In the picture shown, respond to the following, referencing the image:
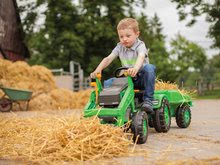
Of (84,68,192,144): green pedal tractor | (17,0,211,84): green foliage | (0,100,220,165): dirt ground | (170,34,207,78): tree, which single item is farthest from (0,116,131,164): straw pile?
(170,34,207,78): tree

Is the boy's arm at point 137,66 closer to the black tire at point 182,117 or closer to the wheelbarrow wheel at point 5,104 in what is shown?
the black tire at point 182,117

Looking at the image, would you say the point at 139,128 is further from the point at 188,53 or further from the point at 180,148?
the point at 188,53

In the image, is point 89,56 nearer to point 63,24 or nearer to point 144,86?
point 63,24

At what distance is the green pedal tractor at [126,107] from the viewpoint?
5.11m

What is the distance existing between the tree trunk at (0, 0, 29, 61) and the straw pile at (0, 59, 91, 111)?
7.73m

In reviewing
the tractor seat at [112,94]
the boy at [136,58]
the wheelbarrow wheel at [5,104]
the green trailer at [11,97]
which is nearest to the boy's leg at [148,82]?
the boy at [136,58]

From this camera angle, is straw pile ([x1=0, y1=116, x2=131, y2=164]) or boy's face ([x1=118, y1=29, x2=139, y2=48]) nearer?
straw pile ([x1=0, y1=116, x2=131, y2=164])

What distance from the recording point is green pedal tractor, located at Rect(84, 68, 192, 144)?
511 centimetres

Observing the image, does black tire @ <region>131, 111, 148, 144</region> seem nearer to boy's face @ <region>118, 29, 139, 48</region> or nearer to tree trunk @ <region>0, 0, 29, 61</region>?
boy's face @ <region>118, 29, 139, 48</region>

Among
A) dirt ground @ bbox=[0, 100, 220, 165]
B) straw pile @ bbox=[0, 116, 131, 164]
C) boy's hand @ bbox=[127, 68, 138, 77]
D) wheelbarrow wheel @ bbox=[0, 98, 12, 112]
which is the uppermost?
boy's hand @ bbox=[127, 68, 138, 77]

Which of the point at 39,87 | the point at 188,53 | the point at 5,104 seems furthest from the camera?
the point at 188,53

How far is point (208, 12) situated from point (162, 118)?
2644cm

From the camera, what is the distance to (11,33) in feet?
102

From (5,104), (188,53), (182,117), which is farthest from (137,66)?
(188,53)
